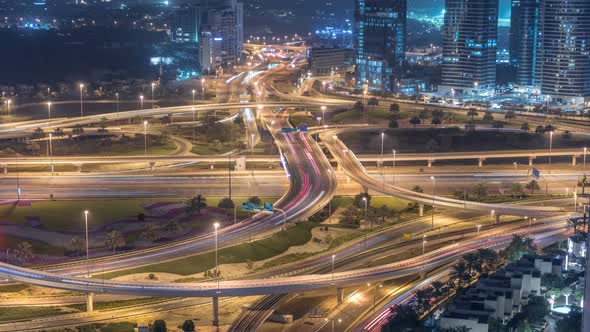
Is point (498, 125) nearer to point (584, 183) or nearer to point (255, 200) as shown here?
point (584, 183)

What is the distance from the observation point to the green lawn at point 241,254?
144 ft

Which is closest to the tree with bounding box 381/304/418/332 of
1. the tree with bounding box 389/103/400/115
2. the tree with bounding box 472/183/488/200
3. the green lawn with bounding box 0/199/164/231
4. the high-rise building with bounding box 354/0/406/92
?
the green lawn with bounding box 0/199/164/231

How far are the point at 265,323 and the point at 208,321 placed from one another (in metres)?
2.42

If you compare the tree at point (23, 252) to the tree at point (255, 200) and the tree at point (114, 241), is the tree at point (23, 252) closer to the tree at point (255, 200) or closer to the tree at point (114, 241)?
the tree at point (114, 241)

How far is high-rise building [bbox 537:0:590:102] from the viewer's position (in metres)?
101

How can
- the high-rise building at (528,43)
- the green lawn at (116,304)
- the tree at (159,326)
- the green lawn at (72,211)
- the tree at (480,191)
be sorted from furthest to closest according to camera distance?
the high-rise building at (528,43) → the tree at (480,191) → the green lawn at (72,211) → the green lawn at (116,304) → the tree at (159,326)

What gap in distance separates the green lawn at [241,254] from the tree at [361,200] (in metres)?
4.74

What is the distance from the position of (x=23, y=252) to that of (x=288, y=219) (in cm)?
1472

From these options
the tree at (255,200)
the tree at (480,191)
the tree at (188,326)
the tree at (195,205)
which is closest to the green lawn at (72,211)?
the tree at (195,205)

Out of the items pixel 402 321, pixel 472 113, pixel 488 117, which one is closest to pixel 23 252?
pixel 402 321

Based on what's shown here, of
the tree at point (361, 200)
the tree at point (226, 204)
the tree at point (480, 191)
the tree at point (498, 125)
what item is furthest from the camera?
the tree at point (498, 125)

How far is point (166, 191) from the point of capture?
201 ft

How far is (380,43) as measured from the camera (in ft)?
392

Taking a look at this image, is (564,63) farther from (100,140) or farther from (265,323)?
(265,323)
